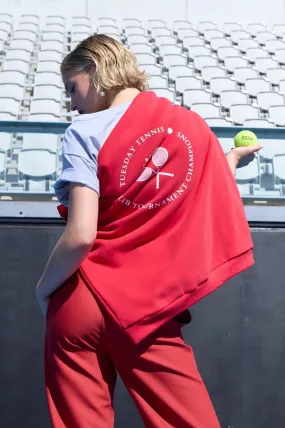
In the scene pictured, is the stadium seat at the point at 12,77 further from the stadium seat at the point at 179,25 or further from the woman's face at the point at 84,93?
the woman's face at the point at 84,93

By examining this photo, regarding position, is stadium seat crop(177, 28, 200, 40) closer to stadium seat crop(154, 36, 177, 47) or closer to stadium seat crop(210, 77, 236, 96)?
stadium seat crop(154, 36, 177, 47)

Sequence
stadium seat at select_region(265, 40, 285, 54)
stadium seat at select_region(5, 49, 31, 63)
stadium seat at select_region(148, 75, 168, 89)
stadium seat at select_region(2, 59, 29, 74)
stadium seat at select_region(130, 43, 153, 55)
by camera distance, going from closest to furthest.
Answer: stadium seat at select_region(148, 75, 168, 89)
stadium seat at select_region(2, 59, 29, 74)
stadium seat at select_region(5, 49, 31, 63)
stadium seat at select_region(130, 43, 153, 55)
stadium seat at select_region(265, 40, 285, 54)

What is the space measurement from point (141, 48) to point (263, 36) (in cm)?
224

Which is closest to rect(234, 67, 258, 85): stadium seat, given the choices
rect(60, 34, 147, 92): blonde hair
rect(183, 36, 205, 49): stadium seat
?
rect(183, 36, 205, 49): stadium seat

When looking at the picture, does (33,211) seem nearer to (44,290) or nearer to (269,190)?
(269,190)

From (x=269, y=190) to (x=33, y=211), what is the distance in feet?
3.52

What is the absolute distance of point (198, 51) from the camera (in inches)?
414

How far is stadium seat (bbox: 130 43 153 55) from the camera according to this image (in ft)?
33.3

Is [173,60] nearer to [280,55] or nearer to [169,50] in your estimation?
Result: [169,50]

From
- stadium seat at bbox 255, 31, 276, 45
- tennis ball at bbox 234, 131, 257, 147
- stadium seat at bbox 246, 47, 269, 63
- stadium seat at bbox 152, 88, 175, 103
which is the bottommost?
tennis ball at bbox 234, 131, 257, 147

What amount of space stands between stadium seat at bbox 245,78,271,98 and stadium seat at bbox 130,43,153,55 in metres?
1.63

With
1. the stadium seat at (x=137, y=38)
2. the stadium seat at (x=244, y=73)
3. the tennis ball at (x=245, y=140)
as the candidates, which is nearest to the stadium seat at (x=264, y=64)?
the stadium seat at (x=244, y=73)

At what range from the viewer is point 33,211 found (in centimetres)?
324

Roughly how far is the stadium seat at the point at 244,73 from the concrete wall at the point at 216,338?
6706 millimetres
